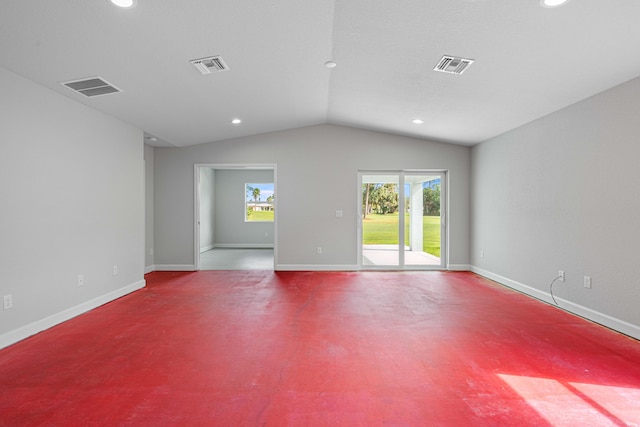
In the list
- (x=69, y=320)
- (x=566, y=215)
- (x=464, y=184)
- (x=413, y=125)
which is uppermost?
(x=413, y=125)

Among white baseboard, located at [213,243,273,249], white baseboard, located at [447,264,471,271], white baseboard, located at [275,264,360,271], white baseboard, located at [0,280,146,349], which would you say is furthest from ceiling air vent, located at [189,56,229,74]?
white baseboard, located at [213,243,273,249]

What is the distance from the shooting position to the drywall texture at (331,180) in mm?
6391

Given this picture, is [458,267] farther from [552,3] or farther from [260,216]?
[260,216]

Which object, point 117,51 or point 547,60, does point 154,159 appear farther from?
point 547,60

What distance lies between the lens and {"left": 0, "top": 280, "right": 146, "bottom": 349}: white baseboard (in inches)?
114

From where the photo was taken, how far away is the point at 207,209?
9750 mm

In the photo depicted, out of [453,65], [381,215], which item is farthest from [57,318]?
[381,215]

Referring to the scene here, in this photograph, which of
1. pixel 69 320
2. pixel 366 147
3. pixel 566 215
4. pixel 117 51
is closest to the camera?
pixel 117 51

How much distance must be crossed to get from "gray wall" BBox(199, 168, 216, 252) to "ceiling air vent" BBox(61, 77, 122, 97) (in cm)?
563

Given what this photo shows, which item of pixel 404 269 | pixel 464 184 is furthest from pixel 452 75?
pixel 404 269

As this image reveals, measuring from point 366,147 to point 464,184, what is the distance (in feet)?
7.10

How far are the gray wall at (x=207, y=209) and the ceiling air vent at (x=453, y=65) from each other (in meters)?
7.50

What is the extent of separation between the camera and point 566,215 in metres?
3.88

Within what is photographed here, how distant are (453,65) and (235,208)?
328 inches
